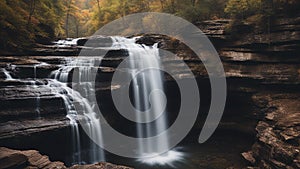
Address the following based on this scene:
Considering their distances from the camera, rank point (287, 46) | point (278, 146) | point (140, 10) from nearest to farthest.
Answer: point (278, 146), point (287, 46), point (140, 10)

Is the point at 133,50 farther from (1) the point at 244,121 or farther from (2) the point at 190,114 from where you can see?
(1) the point at 244,121

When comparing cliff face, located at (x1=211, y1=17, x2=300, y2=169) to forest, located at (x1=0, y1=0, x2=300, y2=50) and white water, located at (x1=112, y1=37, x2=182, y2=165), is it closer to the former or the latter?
forest, located at (x1=0, y1=0, x2=300, y2=50)

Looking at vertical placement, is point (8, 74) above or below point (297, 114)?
above

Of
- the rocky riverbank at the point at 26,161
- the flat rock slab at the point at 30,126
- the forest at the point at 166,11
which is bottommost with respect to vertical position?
the rocky riverbank at the point at 26,161

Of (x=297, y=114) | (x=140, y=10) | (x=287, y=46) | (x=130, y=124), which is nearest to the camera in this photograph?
(x=297, y=114)

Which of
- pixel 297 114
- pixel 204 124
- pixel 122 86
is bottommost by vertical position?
pixel 204 124

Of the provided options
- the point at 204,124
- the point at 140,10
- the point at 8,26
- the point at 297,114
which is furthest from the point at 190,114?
the point at 140,10

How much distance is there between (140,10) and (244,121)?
831 inches

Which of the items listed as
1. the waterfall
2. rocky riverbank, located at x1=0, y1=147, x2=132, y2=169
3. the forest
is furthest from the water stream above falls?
the forest

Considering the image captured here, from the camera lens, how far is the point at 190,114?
46.9 ft

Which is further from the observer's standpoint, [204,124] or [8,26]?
[204,124]

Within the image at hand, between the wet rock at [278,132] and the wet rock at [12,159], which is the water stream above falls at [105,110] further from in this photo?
the wet rock at [12,159]

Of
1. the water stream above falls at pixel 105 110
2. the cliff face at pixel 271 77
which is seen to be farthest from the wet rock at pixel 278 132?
the water stream above falls at pixel 105 110

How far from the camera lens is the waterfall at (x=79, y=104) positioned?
34.4 ft
